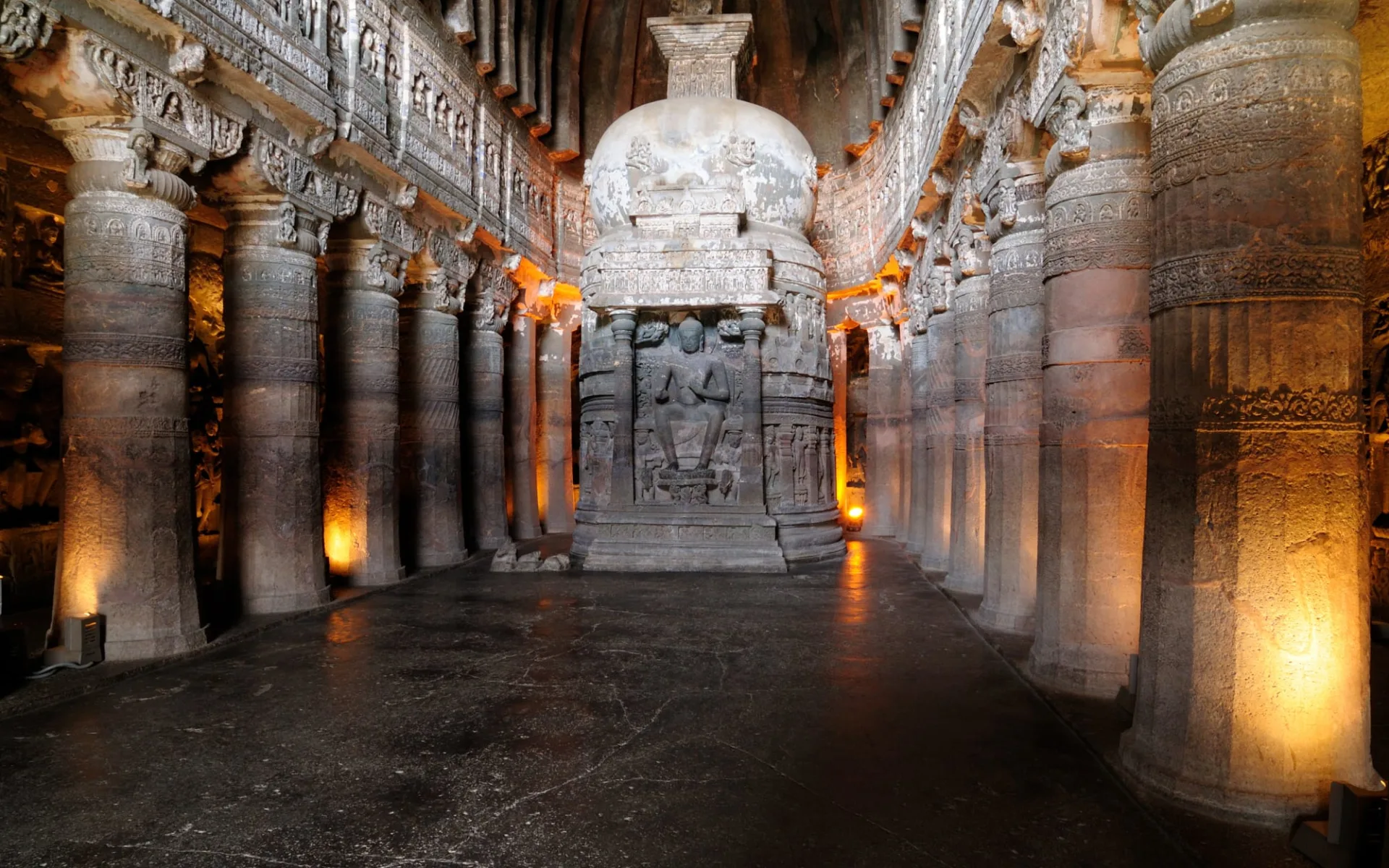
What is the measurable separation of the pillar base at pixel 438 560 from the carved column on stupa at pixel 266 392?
2.90m

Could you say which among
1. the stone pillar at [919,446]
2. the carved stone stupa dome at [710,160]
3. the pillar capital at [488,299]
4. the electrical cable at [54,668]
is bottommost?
the electrical cable at [54,668]

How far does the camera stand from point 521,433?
45.4 feet

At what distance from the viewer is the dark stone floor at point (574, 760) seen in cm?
318

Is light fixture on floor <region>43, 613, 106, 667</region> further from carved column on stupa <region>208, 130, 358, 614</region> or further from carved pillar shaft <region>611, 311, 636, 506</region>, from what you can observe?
carved pillar shaft <region>611, 311, 636, 506</region>

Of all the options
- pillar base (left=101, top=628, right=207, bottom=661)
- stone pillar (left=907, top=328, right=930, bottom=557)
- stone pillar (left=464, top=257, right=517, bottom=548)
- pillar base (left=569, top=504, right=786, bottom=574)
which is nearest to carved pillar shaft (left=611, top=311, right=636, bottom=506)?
pillar base (left=569, top=504, right=786, bottom=574)

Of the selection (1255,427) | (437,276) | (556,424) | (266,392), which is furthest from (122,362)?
(556,424)

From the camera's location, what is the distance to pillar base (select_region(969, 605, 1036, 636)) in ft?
20.9

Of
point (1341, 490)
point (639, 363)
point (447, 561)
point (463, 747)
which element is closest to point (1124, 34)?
point (1341, 490)

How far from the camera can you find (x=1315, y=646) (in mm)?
3098

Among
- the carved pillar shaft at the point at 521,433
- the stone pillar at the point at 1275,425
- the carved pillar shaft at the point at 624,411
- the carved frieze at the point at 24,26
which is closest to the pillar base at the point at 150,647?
the carved frieze at the point at 24,26

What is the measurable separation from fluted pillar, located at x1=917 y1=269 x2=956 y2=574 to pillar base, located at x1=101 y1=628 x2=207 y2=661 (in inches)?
304

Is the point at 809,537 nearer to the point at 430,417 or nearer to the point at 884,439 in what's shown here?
the point at 884,439

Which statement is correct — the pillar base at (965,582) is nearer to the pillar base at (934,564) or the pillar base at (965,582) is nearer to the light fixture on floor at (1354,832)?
the pillar base at (934,564)

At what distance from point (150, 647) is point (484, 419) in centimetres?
669
